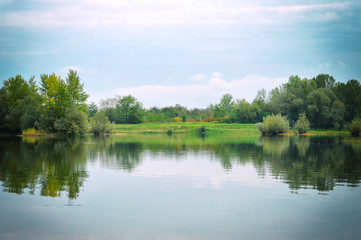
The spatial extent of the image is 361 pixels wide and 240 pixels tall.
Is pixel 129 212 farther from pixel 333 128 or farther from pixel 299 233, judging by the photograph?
pixel 333 128

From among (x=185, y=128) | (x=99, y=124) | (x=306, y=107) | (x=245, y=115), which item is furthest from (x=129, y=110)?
(x=306, y=107)

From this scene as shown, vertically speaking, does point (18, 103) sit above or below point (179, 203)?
above

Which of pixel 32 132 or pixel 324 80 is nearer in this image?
pixel 32 132

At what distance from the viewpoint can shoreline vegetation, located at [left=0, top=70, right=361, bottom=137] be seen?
61.7 metres

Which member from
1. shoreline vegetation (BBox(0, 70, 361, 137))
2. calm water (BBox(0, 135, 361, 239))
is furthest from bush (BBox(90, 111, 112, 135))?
calm water (BBox(0, 135, 361, 239))

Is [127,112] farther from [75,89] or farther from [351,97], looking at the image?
[351,97]

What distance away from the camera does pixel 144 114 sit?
112m

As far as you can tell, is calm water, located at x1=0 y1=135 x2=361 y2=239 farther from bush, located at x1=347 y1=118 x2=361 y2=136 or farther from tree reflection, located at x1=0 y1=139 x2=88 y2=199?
bush, located at x1=347 y1=118 x2=361 y2=136

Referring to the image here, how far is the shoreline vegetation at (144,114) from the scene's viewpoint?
61688mm

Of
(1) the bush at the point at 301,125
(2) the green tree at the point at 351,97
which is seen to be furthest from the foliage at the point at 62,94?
(2) the green tree at the point at 351,97

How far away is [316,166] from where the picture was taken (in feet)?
61.2

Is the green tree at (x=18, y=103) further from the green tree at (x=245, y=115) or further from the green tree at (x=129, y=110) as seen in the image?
the green tree at (x=245, y=115)

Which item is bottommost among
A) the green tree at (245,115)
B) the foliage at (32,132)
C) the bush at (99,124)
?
the foliage at (32,132)

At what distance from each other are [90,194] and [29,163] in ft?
31.3
